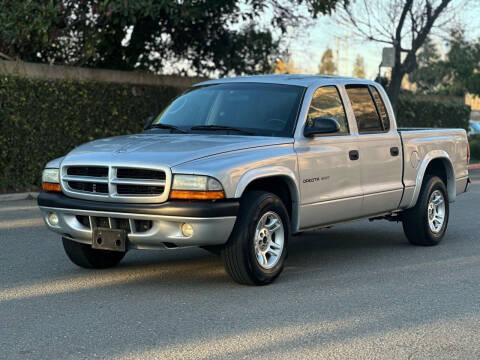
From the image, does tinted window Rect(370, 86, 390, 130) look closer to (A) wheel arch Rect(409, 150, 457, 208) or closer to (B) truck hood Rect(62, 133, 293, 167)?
(A) wheel arch Rect(409, 150, 457, 208)

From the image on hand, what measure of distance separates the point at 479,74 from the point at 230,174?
3593 centimetres

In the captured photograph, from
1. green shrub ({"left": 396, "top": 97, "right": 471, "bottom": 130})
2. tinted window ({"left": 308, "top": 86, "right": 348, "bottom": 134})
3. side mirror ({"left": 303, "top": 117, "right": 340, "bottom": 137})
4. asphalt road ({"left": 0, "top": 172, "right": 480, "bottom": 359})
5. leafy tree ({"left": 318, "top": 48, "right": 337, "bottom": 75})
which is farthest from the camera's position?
leafy tree ({"left": 318, "top": 48, "right": 337, "bottom": 75})

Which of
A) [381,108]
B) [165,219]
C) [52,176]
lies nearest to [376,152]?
A: [381,108]

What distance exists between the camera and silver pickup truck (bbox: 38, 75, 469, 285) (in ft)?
23.0

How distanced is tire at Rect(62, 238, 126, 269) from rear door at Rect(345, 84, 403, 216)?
2604mm

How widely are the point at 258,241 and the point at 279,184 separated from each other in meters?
0.69

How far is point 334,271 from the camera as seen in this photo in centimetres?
835

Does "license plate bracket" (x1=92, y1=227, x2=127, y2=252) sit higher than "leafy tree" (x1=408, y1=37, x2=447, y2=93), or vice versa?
"leafy tree" (x1=408, y1=37, x2=447, y2=93)

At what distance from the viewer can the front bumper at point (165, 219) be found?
272 inches

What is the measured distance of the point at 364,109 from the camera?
9266 millimetres

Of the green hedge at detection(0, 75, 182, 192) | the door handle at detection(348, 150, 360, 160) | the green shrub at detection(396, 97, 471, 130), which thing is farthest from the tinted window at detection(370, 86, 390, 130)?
the green shrub at detection(396, 97, 471, 130)

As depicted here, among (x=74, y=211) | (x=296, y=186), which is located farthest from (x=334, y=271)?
(x=74, y=211)

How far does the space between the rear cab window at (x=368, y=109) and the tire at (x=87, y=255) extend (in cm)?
285

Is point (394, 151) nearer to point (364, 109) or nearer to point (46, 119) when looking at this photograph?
point (364, 109)
